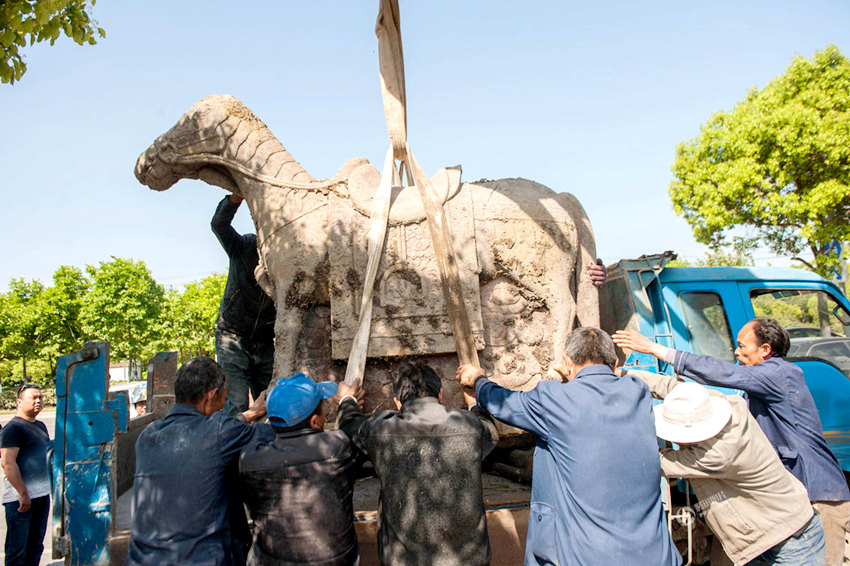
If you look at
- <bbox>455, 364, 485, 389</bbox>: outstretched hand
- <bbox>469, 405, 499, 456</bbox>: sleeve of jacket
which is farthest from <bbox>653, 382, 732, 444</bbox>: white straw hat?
<bbox>455, 364, 485, 389</bbox>: outstretched hand

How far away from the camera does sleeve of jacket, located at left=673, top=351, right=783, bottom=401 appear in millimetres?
3064

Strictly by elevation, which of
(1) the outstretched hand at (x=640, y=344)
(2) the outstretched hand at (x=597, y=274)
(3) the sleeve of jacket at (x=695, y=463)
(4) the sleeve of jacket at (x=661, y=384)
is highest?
(2) the outstretched hand at (x=597, y=274)

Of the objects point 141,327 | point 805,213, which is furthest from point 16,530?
point 141,327

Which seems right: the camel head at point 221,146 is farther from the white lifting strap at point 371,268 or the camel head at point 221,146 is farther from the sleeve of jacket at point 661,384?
the sleeve of jacket at point 661,384

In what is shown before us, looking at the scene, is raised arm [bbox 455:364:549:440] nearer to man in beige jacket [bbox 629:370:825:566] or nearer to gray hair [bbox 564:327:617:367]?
gray hair [bbox 564:327:617:367]

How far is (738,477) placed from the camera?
2660 millimetres

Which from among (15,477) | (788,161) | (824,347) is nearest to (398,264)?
(15,477)

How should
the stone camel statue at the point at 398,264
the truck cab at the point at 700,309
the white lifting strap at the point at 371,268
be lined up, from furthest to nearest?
the truck cab at the point at 700,309 < the stone camel statue at the point at 398,264 < the white lifting strap at the point at 371,268

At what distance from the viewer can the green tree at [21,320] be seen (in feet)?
86.5

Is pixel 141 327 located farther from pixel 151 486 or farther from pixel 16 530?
pixel 151 486

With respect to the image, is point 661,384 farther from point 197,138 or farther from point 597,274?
point 197,138

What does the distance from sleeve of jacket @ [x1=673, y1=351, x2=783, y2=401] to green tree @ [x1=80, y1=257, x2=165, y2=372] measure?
93.4 feet

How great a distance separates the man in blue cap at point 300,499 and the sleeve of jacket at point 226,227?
3.31 m

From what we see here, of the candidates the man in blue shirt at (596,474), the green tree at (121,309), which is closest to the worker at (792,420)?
the man in blue shirt at (596,474)
